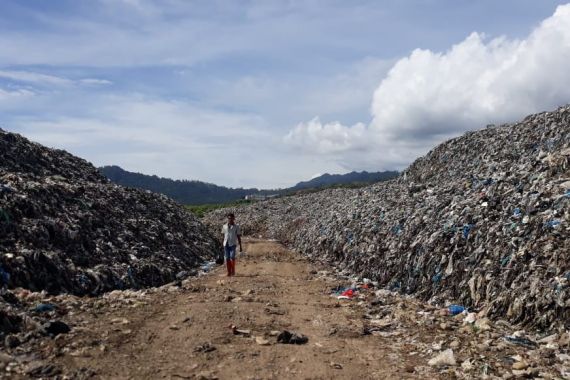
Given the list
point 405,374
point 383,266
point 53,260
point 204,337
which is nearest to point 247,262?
point 383,266

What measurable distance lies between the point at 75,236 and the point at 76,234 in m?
0.08

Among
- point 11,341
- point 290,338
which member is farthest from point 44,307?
point 290,338

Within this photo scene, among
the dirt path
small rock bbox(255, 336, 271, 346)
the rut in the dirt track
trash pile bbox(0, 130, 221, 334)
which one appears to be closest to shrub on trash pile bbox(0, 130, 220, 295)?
trash pile bbox(0, 130, 221, 334)

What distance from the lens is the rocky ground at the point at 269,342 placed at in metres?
4.95

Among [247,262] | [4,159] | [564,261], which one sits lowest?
[247,262]

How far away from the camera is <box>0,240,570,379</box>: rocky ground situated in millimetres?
4949

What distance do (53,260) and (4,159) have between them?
7.14 meters

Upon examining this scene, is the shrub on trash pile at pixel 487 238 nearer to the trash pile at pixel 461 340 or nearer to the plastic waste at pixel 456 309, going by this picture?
the plastic waste at pixel 456 309

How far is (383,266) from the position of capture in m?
11.2

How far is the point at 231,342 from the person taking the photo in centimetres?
588

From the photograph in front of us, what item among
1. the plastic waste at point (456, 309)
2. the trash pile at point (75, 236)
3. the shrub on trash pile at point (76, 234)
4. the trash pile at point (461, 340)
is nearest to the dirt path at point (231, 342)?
the trash pile at point (461, 340)

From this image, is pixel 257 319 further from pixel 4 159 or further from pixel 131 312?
pixel 4 159

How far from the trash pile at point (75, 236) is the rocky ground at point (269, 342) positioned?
3.31ft

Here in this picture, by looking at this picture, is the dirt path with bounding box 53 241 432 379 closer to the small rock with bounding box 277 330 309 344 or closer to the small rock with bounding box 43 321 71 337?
the small rock with bounding box 277 330 309 344
